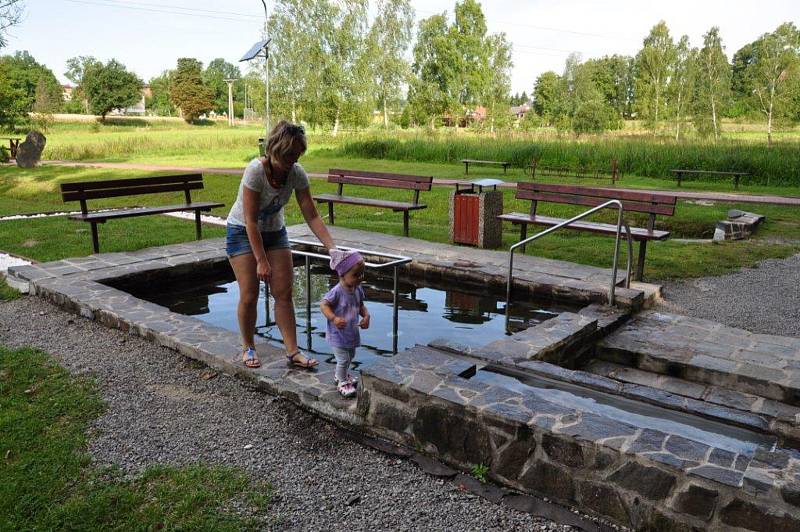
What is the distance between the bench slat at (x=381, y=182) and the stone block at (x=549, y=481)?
7.40m

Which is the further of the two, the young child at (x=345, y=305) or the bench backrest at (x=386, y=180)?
the bench backrest at (x=386, y=180)

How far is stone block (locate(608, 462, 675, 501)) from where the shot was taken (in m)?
2.87

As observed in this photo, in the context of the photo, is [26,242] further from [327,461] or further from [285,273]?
[327,461]

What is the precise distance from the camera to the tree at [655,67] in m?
40.8

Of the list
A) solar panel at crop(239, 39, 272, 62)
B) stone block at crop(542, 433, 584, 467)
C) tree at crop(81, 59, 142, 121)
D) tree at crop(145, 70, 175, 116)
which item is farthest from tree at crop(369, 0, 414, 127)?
tree at crop(145, 70, 175, 116)

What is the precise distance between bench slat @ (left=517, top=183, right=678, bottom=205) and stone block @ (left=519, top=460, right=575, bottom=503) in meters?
5.08

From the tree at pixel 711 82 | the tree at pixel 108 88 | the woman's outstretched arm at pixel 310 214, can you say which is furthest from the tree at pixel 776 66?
the tree at pixel 108 88

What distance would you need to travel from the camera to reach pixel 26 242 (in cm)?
941

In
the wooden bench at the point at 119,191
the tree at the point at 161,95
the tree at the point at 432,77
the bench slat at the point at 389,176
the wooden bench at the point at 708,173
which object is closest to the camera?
the wooden bench at the point at 119,191

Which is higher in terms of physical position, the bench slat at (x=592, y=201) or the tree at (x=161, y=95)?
the tree at (x=161, y=95)

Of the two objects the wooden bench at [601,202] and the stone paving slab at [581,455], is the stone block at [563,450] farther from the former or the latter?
the wooden bench at [601,202]

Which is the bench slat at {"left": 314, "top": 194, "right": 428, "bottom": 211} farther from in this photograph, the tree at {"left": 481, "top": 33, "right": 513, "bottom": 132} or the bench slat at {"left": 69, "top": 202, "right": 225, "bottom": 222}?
the tree at {"left": 481, "top": 33, "right": 513, "bottom": 132}

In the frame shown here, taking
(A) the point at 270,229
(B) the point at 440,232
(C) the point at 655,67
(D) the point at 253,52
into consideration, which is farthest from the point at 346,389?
(C) the point at 655,67

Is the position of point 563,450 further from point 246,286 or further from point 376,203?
point 376,203
